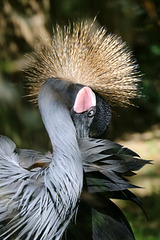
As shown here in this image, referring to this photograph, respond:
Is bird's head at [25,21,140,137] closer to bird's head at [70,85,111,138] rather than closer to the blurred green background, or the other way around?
bird's head at [70,85,111,138]

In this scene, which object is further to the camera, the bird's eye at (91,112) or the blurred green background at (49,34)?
the blurred green background at (49,34)

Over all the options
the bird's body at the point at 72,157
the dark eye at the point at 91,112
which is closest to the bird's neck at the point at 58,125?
the bird's body at the point at 72,157

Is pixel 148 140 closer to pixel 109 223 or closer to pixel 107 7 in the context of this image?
pixel 107 7

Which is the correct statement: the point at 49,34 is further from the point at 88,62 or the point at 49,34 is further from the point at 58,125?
the point at 58,125

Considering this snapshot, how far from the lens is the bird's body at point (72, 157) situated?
4.08 ft

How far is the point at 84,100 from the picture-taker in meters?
1.47

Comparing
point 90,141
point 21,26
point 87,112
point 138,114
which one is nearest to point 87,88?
point 87,112

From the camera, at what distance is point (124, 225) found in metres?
1.41

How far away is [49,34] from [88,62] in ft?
3.07

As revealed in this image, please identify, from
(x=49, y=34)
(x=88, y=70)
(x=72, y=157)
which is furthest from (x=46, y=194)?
Answer: (x=49, y=34)

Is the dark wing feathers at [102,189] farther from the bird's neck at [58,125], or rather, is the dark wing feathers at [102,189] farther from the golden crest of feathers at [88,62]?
the golden crest of feathers at [88,62]

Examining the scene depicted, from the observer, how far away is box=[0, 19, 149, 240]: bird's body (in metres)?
1.24

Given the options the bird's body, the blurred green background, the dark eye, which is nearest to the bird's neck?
the bird's body

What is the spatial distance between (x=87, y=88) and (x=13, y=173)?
17.1 inches
